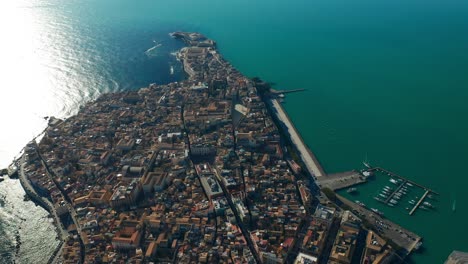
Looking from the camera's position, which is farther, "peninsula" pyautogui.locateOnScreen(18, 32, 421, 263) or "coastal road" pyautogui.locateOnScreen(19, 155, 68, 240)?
"coastal road" pyautogui.locateOnScreen(19, 155, 68, 240)

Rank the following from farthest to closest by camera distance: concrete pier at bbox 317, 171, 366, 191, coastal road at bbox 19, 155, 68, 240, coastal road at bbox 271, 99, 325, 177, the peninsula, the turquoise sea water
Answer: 1. the turquoise sea water
2. coastal road at bbox 271, 99, 325, 177
3. concrete pier at bbox 317, 171, 366, 191
4. coastal road at bbox 19, 155, 68, 240
5. the peninsula

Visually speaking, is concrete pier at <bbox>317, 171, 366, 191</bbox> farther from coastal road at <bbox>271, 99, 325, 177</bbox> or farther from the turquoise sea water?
the turquoise sea water

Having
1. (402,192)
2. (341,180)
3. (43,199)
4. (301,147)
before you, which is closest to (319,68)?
(301,147)

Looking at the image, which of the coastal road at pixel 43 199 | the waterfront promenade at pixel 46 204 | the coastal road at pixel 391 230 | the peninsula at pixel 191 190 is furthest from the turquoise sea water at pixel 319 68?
the peninsula at pixel 191 190

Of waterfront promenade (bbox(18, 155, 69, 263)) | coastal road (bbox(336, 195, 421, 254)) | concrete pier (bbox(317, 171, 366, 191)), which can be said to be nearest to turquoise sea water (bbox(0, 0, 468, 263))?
coastal road (bbox(336, 195, 421, 254))

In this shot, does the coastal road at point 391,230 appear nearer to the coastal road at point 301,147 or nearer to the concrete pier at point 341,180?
the concrete pier at point 341,180
